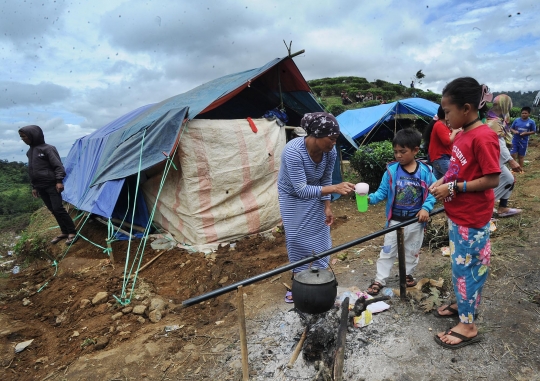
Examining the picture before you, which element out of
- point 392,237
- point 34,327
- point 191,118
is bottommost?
point 34,327

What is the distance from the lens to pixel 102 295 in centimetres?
390

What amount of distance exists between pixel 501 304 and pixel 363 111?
35.5 ft

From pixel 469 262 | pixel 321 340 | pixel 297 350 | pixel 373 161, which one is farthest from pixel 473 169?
pixel 373 161

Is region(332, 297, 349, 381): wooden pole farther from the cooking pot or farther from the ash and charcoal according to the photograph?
the cooking pot

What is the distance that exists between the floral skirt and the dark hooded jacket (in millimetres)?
6301

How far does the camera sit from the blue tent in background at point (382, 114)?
11173 mm

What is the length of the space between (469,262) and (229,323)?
7.23 ft

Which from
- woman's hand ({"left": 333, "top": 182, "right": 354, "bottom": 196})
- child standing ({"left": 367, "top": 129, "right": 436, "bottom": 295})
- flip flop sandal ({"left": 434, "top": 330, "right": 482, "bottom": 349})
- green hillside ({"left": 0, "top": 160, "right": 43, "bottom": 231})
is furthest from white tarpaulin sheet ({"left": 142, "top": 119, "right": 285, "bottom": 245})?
green hillside ({"left": 0, "top": 160, "right": 43, "bottom": 231})

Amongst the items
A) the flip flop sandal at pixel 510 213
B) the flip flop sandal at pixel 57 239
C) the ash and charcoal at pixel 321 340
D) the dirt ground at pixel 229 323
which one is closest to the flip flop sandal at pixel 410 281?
the dirt ground at pixel 229 323

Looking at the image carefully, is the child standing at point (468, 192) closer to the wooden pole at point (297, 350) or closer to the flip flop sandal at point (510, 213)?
the wooden pole at point (297, 350)

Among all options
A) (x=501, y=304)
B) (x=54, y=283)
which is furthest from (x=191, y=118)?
(x=501, y=304)

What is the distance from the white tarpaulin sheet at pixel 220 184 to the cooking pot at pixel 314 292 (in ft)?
10.4

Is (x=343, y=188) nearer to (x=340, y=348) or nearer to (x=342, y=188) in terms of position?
(x=342, y=188)

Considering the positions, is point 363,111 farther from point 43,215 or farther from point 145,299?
point 43,215
